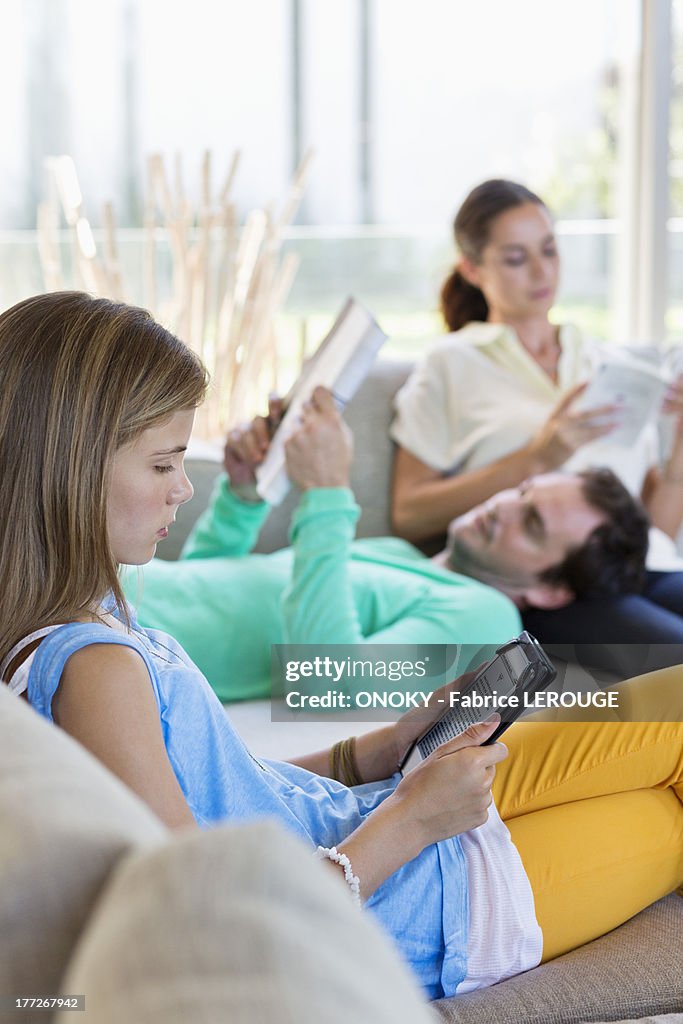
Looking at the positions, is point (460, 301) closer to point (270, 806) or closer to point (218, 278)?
point (218, 278)

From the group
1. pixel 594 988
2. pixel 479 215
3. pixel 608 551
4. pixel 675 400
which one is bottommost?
pixel 594 988

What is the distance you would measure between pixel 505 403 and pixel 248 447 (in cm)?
62

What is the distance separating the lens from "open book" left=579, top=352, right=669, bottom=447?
7.06 ft

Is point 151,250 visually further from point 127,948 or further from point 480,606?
point 127,948

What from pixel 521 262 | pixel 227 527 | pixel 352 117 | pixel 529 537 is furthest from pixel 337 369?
pixel 352 117

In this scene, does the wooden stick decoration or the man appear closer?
the man

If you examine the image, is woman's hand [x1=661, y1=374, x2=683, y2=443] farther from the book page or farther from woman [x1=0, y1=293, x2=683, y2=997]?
woman [x1=0, y1=293, x2=683, y2=997]

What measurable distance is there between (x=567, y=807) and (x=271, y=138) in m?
2.50

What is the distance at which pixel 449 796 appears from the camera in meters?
0.94

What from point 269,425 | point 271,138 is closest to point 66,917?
point 269,425

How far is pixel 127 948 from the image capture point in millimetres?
404

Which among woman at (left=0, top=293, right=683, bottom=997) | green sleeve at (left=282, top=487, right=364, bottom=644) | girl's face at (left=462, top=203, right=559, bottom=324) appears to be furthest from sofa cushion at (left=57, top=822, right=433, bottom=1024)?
girl's face at (left=462, top=203, right=559, bottom=324)

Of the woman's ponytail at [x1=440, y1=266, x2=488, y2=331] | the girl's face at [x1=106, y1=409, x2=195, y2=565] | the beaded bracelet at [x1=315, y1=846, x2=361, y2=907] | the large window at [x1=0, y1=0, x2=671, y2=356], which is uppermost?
the large window at [x1=0, y1=0, x2=671, y2=356]

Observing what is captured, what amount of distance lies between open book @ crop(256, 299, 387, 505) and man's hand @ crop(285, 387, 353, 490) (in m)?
0.02
